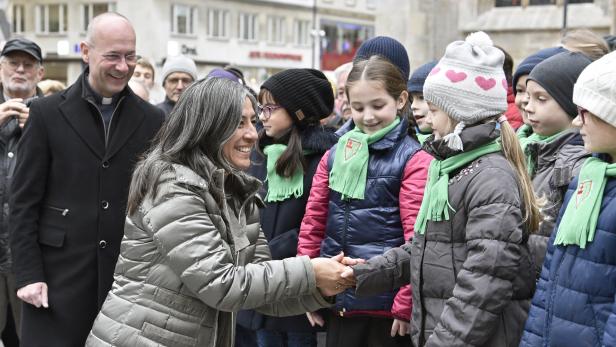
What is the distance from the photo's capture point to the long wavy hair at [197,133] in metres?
3.42

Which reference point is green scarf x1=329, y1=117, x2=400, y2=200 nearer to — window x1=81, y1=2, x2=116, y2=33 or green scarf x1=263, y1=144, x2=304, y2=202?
green scarf x1=263, y1=144, x2=304, y2=202

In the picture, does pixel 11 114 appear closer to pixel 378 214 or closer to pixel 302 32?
pixel 378 214

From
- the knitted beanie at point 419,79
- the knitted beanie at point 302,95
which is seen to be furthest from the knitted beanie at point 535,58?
the knitted beanie at point 302,95

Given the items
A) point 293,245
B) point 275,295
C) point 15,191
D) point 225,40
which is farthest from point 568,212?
point 225,40

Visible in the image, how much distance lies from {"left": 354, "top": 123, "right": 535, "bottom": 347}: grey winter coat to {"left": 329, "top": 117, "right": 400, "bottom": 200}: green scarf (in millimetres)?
634

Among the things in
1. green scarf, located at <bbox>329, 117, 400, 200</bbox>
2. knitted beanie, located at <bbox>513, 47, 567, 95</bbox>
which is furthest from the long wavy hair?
knitted beanie, located at <bbox>513, 47, 567, 95</bbox>

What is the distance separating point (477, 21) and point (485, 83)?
449 inches

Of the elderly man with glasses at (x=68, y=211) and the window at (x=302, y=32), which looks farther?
the window at (x=302, y=32)

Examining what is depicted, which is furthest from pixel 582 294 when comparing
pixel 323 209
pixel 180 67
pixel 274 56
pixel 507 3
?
pixel 274 56

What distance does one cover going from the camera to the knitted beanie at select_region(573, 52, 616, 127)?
3061mm

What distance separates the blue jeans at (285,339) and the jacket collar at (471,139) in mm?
1792

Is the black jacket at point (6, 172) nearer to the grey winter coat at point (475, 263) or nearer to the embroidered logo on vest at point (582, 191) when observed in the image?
the grey winter coat at point (475, 263)

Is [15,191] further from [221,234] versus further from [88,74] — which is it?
[221,234]

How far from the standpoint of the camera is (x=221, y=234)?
343 cm
